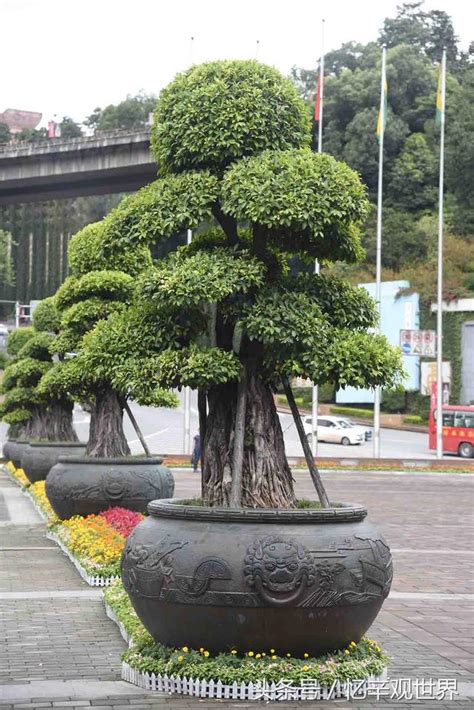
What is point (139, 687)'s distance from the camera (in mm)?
7371

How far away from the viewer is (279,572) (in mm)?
7164

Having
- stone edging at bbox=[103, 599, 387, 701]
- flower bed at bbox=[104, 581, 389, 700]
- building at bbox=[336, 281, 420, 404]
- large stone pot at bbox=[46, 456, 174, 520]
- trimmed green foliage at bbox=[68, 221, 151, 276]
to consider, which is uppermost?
building at bbox=[336, 281, 420, 404]

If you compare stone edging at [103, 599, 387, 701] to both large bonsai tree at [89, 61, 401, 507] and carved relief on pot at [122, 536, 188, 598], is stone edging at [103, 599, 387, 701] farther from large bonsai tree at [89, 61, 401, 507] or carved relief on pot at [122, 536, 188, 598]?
large bonsai tree at [89, 61, 401, 507]

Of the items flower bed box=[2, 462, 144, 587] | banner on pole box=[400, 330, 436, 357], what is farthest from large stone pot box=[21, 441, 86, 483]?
banner on pole box=[400, 330, 436, 357]

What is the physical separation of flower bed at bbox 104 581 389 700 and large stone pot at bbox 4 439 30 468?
22.9 m

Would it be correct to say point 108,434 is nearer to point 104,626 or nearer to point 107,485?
point 107,485

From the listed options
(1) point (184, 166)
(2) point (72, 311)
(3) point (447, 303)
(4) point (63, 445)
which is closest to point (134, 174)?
(3) point (447, 303)

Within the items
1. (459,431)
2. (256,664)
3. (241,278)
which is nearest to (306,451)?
(241,278)

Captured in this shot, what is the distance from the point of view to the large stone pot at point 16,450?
30712mm

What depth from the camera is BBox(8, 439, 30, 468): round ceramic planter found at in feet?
101

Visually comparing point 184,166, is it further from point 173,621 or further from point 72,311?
point 72,311

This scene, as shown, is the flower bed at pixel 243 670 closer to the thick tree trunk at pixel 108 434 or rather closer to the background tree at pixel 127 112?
the thick tree trunk at pixel 108 434

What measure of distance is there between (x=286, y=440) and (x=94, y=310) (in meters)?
36.5

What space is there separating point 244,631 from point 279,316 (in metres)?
2.19
